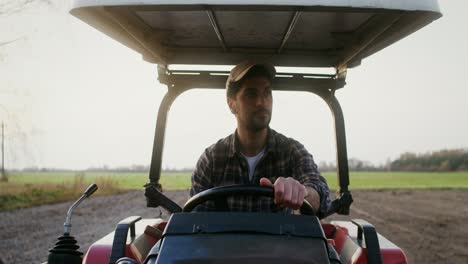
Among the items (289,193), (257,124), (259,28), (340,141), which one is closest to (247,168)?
(257,124)

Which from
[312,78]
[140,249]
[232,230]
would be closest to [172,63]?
[312,78]

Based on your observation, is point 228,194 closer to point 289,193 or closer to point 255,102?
point 289,193

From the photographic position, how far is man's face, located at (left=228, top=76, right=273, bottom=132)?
342 centimetres

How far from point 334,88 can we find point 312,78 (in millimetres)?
143

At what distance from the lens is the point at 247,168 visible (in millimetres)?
3602

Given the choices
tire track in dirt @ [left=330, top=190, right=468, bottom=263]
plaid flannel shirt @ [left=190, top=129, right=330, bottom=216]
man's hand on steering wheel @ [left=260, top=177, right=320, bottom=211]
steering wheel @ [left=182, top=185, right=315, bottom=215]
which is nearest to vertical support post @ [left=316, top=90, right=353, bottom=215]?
plaid flannel shirt @ [left=190, top=129, right=330, bottom=216]

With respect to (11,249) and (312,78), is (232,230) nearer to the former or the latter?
(312,78)

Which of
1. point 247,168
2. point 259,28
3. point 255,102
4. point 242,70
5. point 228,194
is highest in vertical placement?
point 259,28

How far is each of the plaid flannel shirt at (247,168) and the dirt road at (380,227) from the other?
780cm

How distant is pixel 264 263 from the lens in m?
2.03

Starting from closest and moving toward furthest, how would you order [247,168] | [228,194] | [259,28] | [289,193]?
[289,193] → [228,194] → [259,28] → [247,168]

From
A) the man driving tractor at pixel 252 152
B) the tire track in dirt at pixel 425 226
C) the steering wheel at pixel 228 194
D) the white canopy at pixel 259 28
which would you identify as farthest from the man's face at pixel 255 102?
the tire track in dirt at pixel 425 226

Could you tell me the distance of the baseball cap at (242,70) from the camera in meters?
3.42

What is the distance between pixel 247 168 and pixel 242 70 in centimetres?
58
